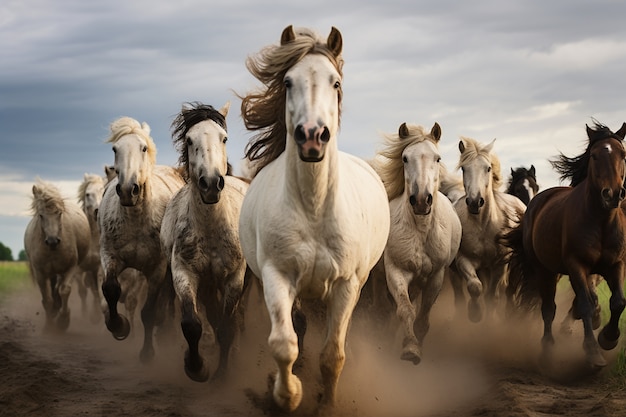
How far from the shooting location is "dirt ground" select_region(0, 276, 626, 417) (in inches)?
295

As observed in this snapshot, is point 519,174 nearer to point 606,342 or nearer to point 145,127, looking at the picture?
point 606,342

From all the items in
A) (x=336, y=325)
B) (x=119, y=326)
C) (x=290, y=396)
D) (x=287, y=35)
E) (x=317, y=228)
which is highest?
(x=287, y=35)

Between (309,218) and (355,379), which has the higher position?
(309,218)

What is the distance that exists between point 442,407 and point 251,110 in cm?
303

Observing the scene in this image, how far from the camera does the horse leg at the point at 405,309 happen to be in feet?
28.3

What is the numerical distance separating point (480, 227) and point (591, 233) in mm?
2827

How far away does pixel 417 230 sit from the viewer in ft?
31.8

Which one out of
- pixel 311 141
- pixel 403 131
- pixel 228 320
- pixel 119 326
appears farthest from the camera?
pixel 403 131

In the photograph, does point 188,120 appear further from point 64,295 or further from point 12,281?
point 12,281

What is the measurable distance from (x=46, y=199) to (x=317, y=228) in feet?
29.9

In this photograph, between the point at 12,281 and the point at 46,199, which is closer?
the point at 46,199

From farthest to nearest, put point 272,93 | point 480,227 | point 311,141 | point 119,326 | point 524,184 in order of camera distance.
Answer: point 524,184 < point 480,227 < point 119,326 < point 272,93 < point 311,141

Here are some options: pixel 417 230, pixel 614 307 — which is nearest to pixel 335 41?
pixel 417 230

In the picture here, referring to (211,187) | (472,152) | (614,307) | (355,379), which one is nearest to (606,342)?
(614,307)
